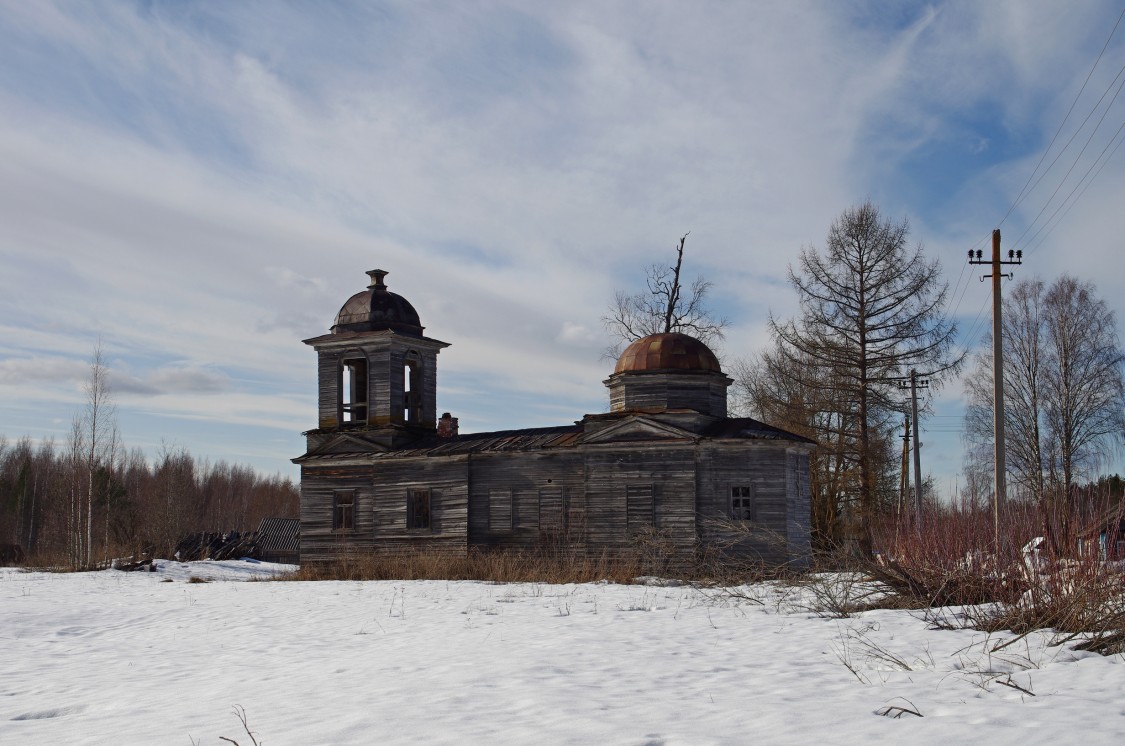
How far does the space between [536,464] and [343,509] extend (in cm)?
653

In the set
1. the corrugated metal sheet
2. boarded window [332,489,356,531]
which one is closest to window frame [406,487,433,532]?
boarded window [332,489,356,531]

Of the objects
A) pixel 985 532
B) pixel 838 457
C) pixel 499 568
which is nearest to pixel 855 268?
pixel 838 457

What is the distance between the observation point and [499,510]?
2642 centimetres

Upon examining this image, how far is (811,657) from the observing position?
368 inches

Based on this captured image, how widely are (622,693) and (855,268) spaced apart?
24.4 metres

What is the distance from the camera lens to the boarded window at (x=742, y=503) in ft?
77.5

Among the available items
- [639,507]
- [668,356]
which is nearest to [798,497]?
[639,507]

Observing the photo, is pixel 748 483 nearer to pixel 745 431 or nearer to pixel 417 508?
pixel 745 431

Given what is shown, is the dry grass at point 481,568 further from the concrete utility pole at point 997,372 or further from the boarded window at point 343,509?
the concrete utility pole at point 997,372

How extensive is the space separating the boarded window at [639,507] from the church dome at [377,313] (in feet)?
30.0

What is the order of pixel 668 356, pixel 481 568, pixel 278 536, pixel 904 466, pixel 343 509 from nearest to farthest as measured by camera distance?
1. pixel 481 568
2. pixel 668 356
3. pixel 343 509
4. pixel 904 466
5. pixel 278 536

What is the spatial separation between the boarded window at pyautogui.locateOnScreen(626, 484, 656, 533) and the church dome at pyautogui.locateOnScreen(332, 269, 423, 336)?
916 centimetres

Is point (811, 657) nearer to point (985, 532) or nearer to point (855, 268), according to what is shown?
point (985, 532)

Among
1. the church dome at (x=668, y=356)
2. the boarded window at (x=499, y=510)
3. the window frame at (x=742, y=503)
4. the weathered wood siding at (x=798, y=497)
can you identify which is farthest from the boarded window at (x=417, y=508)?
the weathered wood siding at (x=798, y=497)
